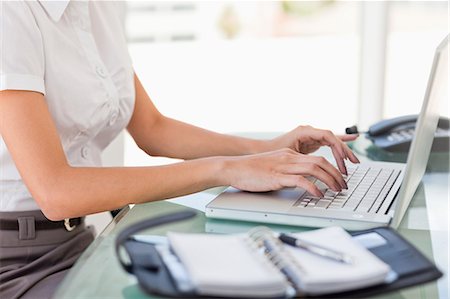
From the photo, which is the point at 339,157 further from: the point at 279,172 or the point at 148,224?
the point at 148,224

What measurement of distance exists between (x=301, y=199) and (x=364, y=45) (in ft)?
7.58

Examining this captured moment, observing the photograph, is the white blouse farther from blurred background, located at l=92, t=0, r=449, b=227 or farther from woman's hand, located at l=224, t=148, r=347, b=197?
blurred background, located at l=92, t=0, r=449, b=227

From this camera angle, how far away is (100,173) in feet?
4.58

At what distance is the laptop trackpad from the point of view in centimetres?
130

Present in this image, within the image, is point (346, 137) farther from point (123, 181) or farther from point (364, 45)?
point (364, 45)

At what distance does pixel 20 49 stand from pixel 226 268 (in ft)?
2.53

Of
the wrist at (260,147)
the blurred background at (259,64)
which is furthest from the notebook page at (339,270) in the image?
the blurred background at (259,64)

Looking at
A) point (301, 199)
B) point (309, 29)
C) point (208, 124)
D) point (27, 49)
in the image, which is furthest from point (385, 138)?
point (309, 29)

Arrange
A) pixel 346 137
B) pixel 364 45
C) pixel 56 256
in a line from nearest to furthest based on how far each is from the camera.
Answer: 1. pixel 56 256
2. pixel 346 137
3. pixel 364 45

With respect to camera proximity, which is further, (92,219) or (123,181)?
(92,219)

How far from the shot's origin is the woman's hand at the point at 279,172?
1.34 meters

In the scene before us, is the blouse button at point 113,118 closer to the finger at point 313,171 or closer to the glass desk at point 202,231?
the glass desk at point 202,231

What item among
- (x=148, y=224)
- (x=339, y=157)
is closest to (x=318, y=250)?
(x=148, y=224)

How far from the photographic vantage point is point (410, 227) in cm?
130
